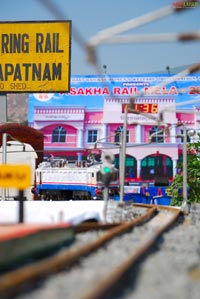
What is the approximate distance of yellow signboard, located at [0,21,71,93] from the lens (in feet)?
94.1

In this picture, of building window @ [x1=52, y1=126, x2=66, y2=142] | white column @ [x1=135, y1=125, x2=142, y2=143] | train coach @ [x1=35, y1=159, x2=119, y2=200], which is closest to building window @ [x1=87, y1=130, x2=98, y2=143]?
building window @ [x1=52, y1=126, x2=66, y2=142]

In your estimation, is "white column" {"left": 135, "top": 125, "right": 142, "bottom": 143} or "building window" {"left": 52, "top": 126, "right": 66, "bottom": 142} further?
"building window" {"left": 52, "top": 126, "right": 66, "bottom": 142}

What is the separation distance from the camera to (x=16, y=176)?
8.41 m

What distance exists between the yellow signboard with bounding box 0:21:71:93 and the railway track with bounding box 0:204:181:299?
19581 millimetres

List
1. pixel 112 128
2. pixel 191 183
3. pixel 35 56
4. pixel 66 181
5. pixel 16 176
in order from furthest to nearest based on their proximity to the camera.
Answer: pixel 112 128 → pixel 66 181 → pixel 191 183 → pixel 35 56 → pixel 16 176

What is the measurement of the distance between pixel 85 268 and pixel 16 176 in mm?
2312

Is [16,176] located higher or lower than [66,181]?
higher

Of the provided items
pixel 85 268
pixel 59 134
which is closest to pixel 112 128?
pixel 59 134

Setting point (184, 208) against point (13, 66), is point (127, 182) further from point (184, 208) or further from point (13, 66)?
point (184, 208)

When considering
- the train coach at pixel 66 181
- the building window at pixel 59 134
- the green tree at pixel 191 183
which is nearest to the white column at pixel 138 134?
the building window at pixel 59 134

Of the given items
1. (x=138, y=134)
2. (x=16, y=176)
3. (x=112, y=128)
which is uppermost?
(x=112, y=128)

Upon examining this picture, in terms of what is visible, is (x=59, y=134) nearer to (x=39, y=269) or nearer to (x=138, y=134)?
(x=138, y=134)

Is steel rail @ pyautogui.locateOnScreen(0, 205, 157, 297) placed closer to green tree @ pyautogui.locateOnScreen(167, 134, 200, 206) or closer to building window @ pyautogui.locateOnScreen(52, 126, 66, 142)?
green tree @ pyautogui.locateOnScreen(167, 134, 200, 206)

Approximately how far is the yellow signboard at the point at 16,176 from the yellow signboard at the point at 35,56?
21005 mm
